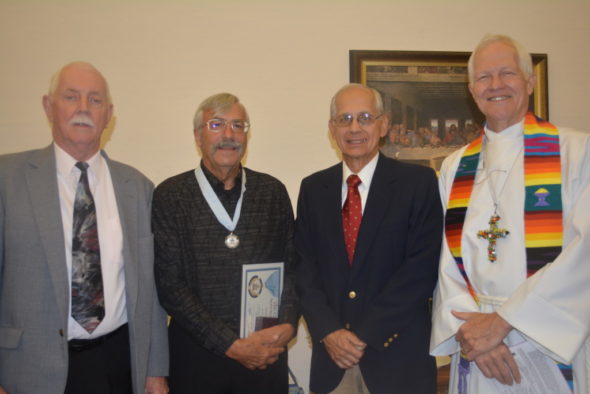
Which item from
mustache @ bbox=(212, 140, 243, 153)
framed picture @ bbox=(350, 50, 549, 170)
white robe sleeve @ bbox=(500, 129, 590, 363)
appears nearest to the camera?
white robe sleeve @ bbox=(500, 129, 590, 363)

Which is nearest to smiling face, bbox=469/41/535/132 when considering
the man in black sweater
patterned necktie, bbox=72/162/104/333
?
the man in black sweater

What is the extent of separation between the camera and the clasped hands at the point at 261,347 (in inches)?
88.7

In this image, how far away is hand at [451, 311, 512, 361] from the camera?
196cm

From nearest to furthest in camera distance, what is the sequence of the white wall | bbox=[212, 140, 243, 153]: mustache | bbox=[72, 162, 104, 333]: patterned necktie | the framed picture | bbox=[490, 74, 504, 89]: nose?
bbox=[72, 162, 104, 333]: patterned necktie → bbox=[490, 74, 504, 89]: nose → bbox=[212, 140, 243, 153]: mustache → the white wall → the framed picture

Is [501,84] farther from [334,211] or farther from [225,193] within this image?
[225,193]

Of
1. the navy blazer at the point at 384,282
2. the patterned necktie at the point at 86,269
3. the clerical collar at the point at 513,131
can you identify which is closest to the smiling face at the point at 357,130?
the navy blazer at the point at 384,282

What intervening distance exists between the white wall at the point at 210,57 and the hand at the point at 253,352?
61.6 inches

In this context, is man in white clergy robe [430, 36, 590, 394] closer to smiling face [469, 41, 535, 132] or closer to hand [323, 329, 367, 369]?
smiling face [469, 41, 535, 132]

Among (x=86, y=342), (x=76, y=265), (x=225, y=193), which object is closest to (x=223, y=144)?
(x=225, y=193)

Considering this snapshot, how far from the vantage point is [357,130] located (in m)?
2.37

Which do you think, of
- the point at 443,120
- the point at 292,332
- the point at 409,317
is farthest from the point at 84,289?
the point at 443,120

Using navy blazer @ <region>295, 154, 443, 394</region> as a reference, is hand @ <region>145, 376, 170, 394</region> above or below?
below

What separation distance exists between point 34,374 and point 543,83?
4.15m

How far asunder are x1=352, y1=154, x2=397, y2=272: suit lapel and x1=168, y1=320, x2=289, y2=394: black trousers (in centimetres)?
77
